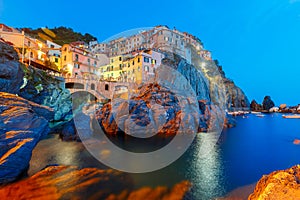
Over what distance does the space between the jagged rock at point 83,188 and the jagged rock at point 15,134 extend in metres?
1.08

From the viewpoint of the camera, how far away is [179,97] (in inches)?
1372

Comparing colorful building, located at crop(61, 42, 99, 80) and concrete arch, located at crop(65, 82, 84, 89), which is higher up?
colorful building, located at crop(61, 42, 99, 80)

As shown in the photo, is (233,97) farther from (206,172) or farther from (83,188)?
(83,188)

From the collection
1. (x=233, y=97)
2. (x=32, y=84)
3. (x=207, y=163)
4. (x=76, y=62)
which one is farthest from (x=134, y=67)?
(x=233, y=97)

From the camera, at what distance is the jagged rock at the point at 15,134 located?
10.3 meters

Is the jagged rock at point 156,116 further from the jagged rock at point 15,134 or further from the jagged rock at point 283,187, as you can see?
the jagged rock at point 283,187

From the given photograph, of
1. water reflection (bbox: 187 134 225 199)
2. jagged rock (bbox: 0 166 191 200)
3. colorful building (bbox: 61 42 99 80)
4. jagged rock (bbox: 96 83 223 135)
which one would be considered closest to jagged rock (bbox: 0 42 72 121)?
colorful building (bbox: 61 42 99 80)

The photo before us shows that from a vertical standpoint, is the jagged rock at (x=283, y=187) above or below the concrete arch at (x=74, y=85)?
below

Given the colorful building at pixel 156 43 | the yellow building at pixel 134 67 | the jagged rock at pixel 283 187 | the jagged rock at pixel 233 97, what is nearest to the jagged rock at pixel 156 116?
the yellow building at pixel 134 67

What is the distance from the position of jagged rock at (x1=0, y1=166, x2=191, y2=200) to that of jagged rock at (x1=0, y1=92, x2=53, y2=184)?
108cm

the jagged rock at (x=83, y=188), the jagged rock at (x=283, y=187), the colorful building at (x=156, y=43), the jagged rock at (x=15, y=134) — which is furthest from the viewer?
the colorful building at (x=156, y=43)

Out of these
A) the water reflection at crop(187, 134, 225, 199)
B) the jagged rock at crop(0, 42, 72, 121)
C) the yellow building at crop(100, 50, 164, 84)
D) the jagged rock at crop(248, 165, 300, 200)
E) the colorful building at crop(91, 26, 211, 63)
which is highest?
the colorful building at crop(91, 26, 211, 63)

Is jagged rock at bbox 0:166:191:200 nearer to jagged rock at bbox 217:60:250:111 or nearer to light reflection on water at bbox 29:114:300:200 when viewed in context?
light reflection on water at bbox 29:114:300:200

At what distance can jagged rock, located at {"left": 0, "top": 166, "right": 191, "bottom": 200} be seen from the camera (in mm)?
9570
